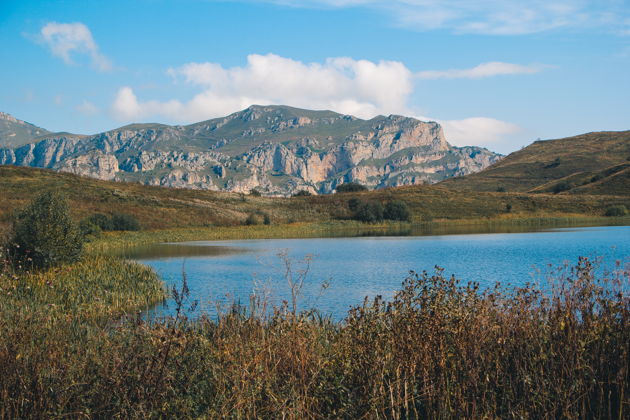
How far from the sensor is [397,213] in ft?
279

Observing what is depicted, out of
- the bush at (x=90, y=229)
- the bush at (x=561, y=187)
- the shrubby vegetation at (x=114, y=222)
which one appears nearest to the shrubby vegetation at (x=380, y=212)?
the shrubby vegetation at (x=114, y=222)

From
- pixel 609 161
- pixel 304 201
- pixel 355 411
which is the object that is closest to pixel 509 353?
pixel 355 411

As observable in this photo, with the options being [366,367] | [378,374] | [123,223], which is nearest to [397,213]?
[123,223]

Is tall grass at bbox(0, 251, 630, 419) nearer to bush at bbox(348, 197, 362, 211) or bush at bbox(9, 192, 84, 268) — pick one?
bush at bbox(9, 192, 84, 268)

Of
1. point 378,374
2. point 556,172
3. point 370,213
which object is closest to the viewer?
point 378,374

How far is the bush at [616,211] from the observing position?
88.6m

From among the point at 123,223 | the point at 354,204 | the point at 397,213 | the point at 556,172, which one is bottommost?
the point at 123,223

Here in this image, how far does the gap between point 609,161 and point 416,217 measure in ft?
402

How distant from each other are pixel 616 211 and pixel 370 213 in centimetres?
4434

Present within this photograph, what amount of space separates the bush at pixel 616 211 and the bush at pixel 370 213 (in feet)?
135

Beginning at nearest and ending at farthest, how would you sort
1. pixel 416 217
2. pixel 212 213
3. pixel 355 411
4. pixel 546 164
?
pixel 355 411 < pixel 212 213 < pixel 416 217 < pixel 546 164

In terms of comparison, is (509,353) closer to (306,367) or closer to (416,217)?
(306,367)

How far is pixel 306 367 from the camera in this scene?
22.4ft

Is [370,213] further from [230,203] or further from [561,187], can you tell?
[561,187]
